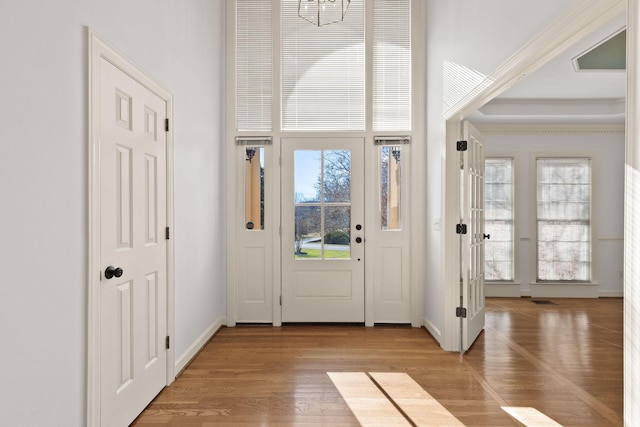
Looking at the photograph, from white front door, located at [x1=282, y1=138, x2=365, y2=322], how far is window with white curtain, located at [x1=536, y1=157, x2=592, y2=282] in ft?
11.0

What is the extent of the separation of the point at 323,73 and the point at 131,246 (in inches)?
116

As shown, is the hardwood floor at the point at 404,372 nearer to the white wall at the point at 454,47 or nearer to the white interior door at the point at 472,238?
the white interior door at the point at 472,238

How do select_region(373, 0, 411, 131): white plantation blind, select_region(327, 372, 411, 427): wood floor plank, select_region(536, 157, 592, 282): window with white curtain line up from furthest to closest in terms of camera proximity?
1. select_region(536, 157, 592, 282): window with white curtain
2. select_region(373, 0, 411, 131): white plantation blind
3. select_region(327, 372, 411, 427): wood floor plank

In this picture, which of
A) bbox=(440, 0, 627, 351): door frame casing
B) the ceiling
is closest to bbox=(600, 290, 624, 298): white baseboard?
the ceiling

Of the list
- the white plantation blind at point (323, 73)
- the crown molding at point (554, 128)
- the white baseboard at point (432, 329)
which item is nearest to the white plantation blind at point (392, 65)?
the white plantation blind at point (323, 73)

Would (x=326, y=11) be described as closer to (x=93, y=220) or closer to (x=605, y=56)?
(x=605, y=56)

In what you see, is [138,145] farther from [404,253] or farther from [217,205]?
[404,253]

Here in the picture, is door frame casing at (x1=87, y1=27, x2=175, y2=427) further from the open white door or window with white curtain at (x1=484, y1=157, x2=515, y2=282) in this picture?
window with white curtain at (x1=484, y1=157, x2=515, y2=282)

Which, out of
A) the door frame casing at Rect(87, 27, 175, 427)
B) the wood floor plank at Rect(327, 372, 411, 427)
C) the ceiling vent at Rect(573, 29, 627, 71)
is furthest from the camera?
the ceiling vent at Rect(573, 29, 627, 71)

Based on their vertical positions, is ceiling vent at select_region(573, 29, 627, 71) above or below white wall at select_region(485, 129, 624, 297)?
above

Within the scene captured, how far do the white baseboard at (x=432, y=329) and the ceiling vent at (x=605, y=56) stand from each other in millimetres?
2884

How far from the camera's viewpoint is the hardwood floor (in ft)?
8.13

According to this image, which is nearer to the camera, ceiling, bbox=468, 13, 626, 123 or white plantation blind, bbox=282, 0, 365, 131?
ceiling, bbox=468, 13, 626, 123

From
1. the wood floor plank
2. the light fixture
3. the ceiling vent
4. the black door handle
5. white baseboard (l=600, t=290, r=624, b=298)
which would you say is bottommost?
the wood floor plank
